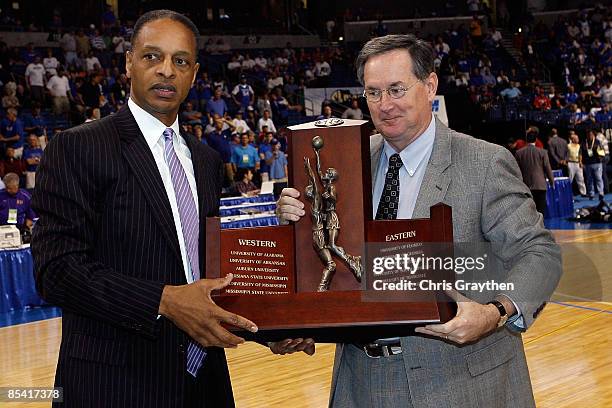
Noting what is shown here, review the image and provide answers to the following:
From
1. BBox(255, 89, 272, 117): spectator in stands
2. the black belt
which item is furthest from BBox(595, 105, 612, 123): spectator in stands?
the black belt

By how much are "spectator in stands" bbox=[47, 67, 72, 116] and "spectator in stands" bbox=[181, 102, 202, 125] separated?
6.85ft

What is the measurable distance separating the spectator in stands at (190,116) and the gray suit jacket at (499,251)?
13512 millimetres

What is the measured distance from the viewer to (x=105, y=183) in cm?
207

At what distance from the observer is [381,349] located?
2176 mm

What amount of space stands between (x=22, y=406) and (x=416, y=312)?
4010 mm

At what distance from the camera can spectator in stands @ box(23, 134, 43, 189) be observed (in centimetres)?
1203

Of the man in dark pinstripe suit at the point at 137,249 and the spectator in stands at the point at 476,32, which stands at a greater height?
the spectator in stands at the point at 476,32

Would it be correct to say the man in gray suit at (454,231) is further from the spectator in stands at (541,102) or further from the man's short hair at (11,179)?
the spectator in stands at (541,102)

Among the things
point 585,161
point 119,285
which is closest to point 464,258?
point 119,285

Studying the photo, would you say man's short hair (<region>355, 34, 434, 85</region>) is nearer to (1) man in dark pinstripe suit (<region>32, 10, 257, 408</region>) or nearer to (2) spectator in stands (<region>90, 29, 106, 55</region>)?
(1) man in dark pinstripe suit (<region>32, 10, 257, 408</region>)

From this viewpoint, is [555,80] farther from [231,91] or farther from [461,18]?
[231,91]

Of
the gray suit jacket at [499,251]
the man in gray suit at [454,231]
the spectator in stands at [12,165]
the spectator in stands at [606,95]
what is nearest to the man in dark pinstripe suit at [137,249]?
the man in gray suit at [454,231]

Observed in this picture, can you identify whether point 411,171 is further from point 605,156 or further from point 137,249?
point 605,156

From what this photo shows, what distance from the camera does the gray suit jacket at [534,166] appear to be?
13.2 metres
